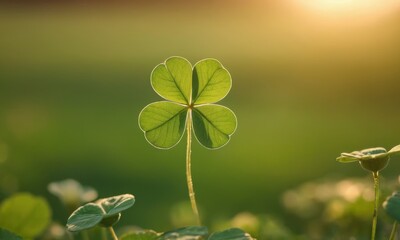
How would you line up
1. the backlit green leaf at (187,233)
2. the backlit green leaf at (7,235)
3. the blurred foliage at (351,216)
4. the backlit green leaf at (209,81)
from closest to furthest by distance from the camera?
1. the backlit green leaf at (187,233)
2. the backlit green leaf at (7,235)
3. the backlit green leaf at (209,81)
4. the blurred foliage at (351,216)

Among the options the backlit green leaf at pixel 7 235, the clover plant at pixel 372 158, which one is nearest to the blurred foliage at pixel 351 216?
the clover plant at pixel 372 158

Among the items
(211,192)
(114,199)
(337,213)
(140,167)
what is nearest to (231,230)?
(114,199)

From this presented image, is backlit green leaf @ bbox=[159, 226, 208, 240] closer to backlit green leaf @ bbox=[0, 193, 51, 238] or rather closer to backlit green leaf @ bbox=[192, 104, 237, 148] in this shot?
backlit green leaf @ bbox=[192, 104, 237, 148]

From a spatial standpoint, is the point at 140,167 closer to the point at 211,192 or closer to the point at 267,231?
the point at 211,192

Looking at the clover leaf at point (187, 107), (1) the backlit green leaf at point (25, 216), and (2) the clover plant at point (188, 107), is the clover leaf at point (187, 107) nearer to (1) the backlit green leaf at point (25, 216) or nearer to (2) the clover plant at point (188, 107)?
(2) the clover plant at point (188, 107)

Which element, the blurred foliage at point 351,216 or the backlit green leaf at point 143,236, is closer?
the backlit green leaf at point 143,236

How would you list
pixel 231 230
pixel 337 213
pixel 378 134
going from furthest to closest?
pixel 378 134, pixel 337 213, pixel 231 230

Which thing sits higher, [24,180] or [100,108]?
[100,108]
